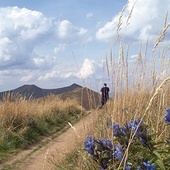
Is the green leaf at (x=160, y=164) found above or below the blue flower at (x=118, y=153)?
below

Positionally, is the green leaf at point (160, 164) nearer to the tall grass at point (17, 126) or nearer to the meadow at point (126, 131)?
the meadow at point (126, 131)

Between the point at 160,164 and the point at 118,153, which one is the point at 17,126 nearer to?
the point at 118,153

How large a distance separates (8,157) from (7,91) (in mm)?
4228

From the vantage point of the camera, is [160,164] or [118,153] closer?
[160,164]

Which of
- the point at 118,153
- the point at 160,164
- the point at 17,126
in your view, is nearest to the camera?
the point at 160,164

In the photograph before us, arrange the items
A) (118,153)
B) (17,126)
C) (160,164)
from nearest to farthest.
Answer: (160,164) < (118,153) < (17,126)

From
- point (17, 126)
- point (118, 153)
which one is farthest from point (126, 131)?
point (17, 126)

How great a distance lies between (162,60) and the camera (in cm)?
430

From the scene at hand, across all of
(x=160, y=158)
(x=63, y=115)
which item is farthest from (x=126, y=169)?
(x=63, y=115)

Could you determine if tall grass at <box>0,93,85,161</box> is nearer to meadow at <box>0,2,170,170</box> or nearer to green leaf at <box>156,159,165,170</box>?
meadow at <box>0,2,170,170</box>

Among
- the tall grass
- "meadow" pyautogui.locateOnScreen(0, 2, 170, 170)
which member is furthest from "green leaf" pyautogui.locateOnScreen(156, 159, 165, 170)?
the tall grass

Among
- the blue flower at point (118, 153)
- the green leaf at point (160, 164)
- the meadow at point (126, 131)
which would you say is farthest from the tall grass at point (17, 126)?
the green leaf at point (160, 164)

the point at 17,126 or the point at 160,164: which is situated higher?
the point at 160,164

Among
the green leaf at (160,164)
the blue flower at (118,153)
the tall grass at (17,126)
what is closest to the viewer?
the green leaf at (160,164)
